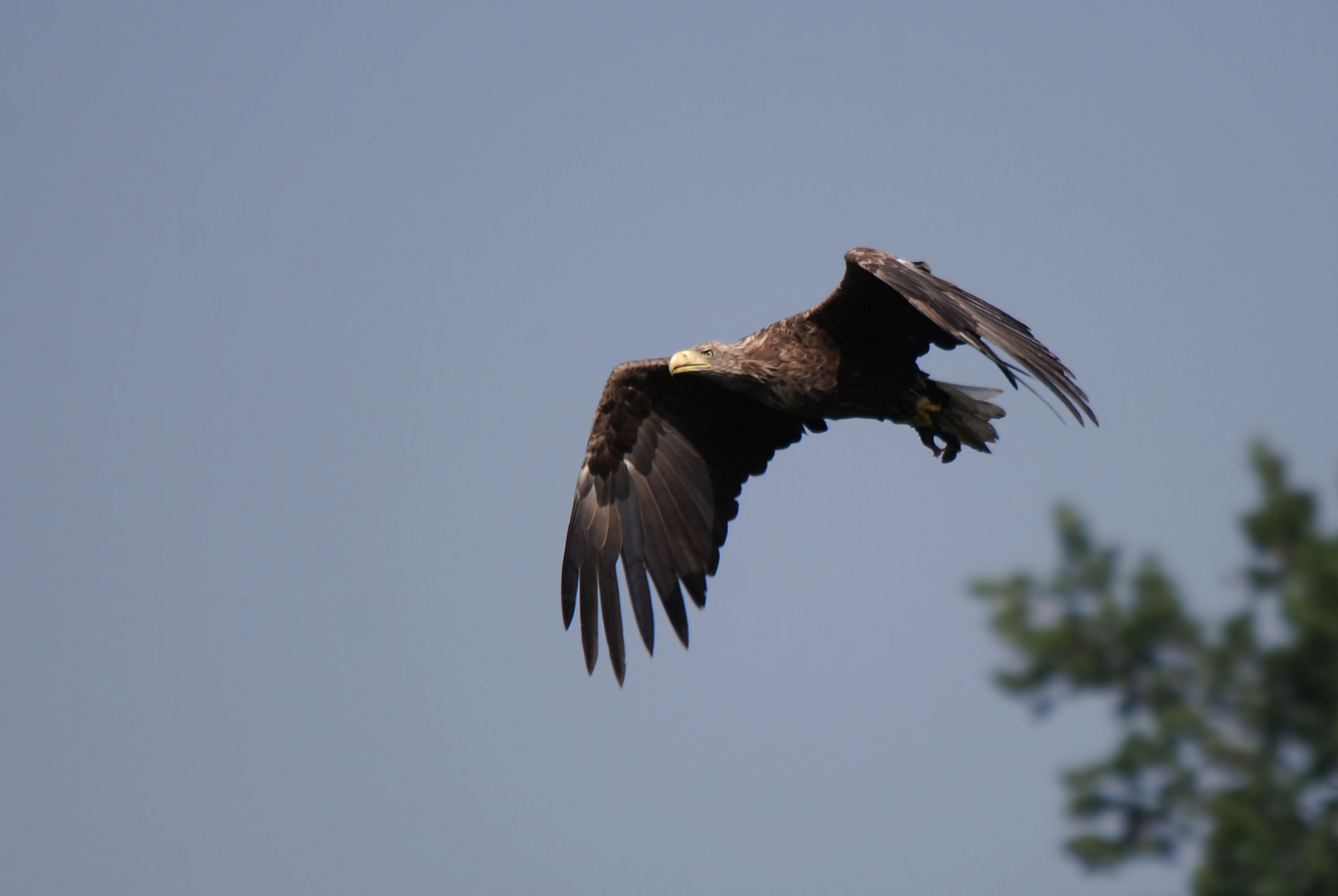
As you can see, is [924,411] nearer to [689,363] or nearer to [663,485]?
[689,363]

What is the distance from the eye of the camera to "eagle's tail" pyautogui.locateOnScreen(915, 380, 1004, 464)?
972 centimetres

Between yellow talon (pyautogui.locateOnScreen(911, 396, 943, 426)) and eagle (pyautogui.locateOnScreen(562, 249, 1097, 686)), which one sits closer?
eagle (pyautogui.locateOnScreen(562, 249, 1097, 686))

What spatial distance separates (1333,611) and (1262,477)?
4.39 ft

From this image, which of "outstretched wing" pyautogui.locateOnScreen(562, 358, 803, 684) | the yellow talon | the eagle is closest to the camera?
the eagle

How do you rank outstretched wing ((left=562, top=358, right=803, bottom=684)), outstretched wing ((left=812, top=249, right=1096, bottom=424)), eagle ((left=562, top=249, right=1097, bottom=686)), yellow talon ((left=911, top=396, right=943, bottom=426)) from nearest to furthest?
outstretched wing ((left=812, top=249, right=1096, bottom=424)), eagle ((left=562, top=249, right=1097, bottom=686)), yellow talon ((left=911, top=396, right=943, bottom=426)), outstretched wing ((left=562, top=358, right=803, bottom=684))

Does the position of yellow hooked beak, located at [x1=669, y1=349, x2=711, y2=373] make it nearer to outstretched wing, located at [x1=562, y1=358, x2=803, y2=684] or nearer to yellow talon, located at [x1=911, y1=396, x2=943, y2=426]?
outstretched wing, located at [x1=562, y1=358, x2=803, y2=684]

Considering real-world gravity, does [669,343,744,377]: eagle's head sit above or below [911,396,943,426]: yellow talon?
above

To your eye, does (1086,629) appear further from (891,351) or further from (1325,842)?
(891,351)

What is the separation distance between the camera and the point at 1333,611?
1346 cm

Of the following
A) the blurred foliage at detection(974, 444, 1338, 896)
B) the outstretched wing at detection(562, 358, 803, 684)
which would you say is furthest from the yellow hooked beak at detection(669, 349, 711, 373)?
the blurred foliage at detection(974, 444, 1338, 896)

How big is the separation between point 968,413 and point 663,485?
2.04 m

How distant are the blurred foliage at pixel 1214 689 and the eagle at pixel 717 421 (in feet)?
15.4

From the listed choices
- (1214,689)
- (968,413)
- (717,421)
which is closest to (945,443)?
(968,413)

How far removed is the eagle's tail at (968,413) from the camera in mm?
9719
